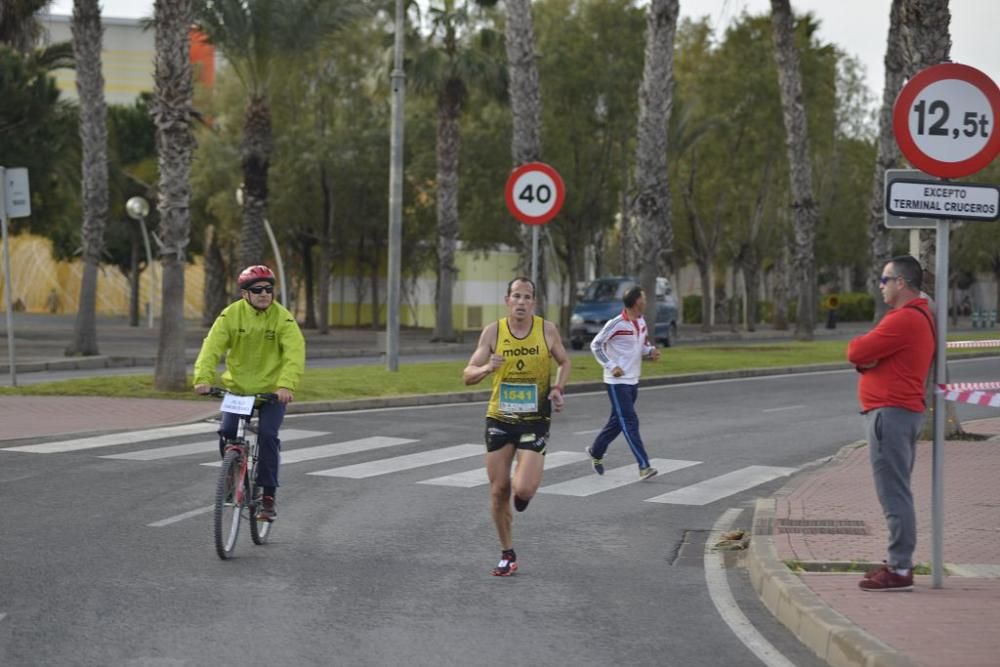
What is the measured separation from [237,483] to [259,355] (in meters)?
0.83

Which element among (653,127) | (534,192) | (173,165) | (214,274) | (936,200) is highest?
(653,127)

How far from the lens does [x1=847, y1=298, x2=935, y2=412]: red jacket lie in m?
7.40

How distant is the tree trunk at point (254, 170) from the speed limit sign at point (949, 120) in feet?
86.7

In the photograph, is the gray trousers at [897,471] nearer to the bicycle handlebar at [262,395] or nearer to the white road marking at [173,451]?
the bicycle handlebar at [262,395]

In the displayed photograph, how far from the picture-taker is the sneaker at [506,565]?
8250mm

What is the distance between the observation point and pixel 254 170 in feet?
109

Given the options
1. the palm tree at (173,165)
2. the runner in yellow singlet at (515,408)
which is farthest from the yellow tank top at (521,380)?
the palm tree at (173,165)

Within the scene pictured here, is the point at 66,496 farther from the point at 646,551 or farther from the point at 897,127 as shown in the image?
the point at 897,127

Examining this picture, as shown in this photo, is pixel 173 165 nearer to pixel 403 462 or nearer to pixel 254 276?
pixel 403 462

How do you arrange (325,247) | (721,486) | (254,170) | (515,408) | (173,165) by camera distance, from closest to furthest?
1. (515,408)
2. (721,486)
3. (173,165)
4. (254,170)
5. (325,247)

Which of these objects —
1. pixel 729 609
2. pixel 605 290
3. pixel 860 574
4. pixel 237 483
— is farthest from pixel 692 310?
pixel 729 609

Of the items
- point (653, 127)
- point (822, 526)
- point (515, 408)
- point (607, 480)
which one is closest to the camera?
point (515, 408)

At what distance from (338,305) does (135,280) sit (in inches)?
361

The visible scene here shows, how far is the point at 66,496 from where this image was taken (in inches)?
424
